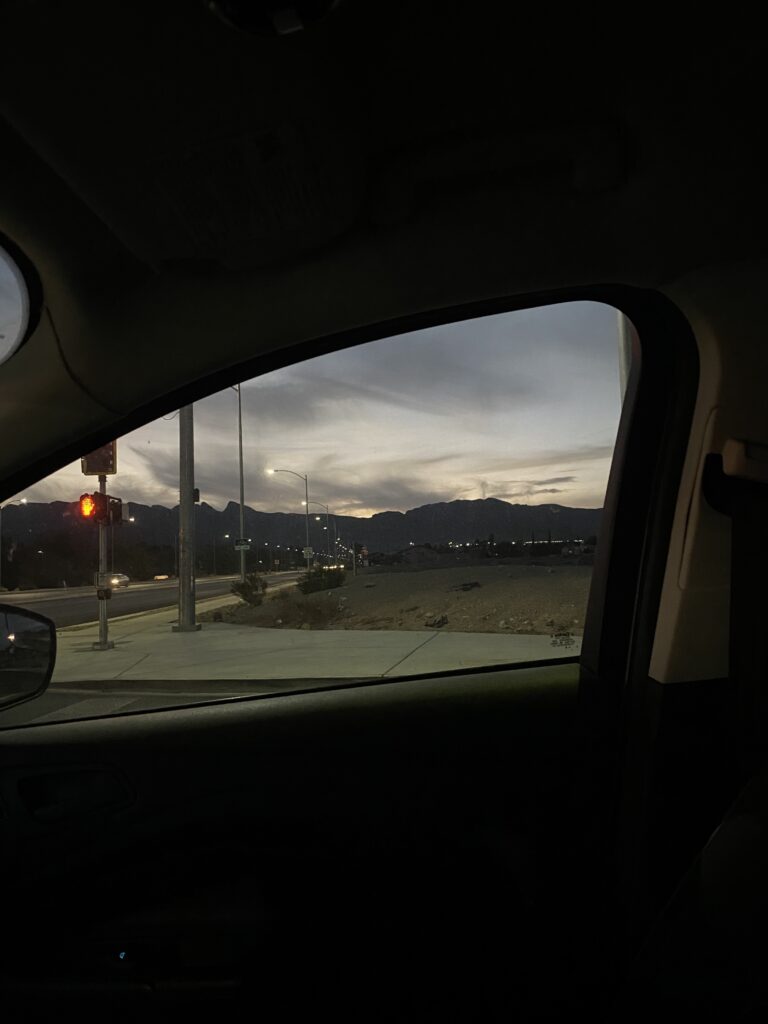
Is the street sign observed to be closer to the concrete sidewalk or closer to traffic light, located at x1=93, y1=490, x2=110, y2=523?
the concrete sidewalk

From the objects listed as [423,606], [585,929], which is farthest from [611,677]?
[423,606]

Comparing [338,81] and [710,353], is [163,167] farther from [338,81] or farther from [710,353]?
[710,353]

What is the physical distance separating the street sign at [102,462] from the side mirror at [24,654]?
1.43ft

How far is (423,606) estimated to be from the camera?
539 cm

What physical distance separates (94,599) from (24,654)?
3.28 m

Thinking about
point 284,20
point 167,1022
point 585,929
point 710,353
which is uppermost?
point 284,20

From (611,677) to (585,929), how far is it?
26.1 inches

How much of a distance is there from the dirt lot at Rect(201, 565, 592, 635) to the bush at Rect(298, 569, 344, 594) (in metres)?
0.08

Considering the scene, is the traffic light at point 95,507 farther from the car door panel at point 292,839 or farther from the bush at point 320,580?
the car door panel at point 292,839

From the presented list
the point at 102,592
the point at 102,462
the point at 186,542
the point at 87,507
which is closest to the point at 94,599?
the point at 87,507

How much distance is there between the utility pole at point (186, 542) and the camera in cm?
708

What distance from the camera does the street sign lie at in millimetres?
1896

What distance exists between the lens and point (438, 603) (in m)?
5.33

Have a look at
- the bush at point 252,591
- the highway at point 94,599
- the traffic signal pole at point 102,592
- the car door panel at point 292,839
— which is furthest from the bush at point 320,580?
the car door panel at point 292,839
